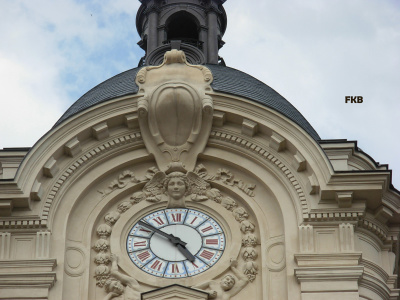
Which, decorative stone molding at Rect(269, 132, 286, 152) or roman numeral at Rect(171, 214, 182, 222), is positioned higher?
decorative stone molding at Rect(269, 132, 286, 152)

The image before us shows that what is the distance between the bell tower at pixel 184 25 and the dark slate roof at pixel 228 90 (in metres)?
2.62

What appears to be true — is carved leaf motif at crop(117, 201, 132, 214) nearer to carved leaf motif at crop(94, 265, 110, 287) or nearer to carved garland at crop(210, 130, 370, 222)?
carved leaf motif at crop(94, 265, 110, 287)

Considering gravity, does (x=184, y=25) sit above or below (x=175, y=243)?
above

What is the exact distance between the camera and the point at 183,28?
2995 centimetres

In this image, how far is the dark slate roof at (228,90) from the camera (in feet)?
80.7

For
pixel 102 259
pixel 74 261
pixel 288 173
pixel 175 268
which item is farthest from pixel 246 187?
pixel 74 261

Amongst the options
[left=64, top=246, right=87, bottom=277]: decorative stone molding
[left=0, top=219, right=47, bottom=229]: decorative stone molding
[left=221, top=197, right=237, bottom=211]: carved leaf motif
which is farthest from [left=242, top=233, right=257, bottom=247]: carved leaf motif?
[left=0, top=219, right=47, bottom=229]: decorative stone molding

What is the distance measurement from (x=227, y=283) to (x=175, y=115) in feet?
9.97

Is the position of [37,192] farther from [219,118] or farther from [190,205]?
[219,118]

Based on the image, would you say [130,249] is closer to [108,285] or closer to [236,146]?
[108,285]

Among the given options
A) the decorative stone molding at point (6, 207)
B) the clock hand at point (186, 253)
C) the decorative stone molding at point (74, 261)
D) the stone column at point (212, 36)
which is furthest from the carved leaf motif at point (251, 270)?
the stone column at point (212, 36)

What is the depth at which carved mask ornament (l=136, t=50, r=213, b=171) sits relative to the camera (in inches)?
901

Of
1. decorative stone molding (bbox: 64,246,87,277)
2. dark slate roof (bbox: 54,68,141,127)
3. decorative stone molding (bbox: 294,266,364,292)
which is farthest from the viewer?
dark slate roof (bbox: 54,68,141,127)

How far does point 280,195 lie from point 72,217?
3.26 meters
